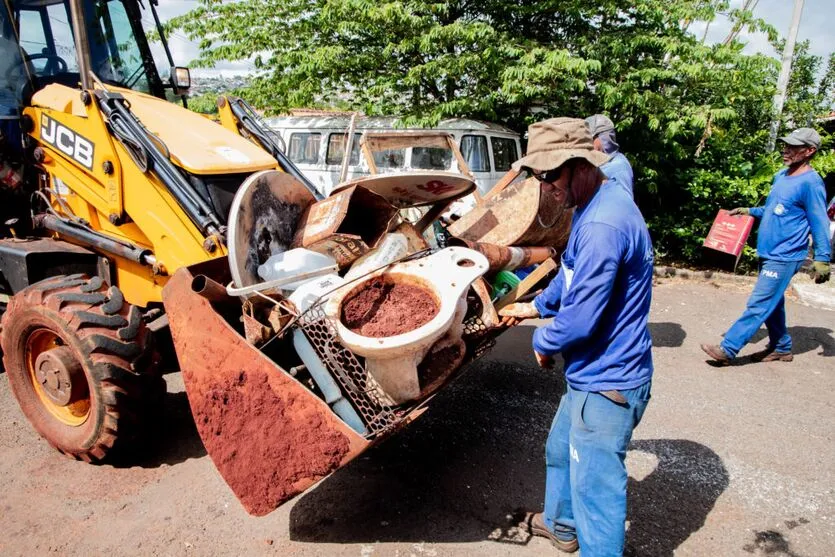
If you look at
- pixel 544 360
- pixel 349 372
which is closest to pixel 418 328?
pixel 349 372

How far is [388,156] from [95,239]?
6.30 metres

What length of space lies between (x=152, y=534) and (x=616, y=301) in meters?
2.48

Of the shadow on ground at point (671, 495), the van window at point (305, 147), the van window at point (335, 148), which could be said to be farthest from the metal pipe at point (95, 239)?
the van window at point (305, 147)

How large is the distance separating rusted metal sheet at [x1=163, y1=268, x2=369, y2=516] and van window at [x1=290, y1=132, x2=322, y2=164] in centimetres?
803

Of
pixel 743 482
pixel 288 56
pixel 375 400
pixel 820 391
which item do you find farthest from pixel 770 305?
pixel 288 56

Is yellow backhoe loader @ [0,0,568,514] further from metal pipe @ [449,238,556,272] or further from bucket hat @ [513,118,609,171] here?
bucket hat @ [513,118,609,171]

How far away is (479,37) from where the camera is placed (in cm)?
824

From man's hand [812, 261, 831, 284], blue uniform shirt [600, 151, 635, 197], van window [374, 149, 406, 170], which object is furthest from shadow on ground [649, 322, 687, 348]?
van window [374, 149, 406, 170]

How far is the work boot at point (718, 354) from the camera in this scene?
5.15 meters

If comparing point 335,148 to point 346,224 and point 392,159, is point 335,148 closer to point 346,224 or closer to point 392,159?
point 392,159

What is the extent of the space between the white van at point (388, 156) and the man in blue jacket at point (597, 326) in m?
5.91

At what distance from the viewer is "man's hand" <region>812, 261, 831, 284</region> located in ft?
15.9

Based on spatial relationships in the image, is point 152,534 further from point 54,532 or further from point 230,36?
point 230,36

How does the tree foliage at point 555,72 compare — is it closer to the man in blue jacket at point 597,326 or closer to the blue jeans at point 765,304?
the blue jeans at point 765,304
